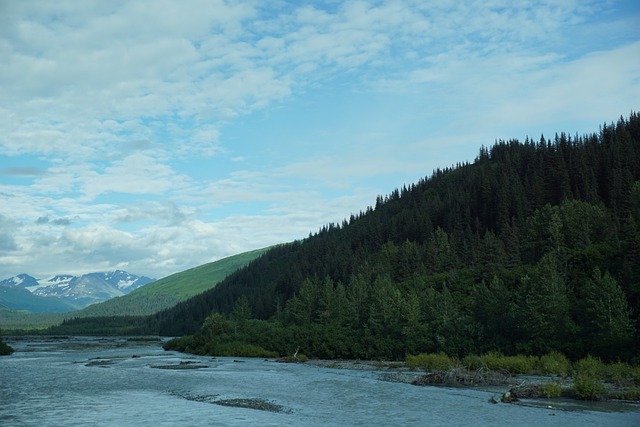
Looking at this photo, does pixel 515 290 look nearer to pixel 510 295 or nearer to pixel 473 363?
pixel 510 295

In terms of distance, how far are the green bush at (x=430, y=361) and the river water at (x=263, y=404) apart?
8.20m

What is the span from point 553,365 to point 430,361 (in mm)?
19191

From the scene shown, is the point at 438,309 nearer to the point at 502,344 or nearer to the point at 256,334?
→ the point at 502,344

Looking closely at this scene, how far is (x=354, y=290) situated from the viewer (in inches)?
5153

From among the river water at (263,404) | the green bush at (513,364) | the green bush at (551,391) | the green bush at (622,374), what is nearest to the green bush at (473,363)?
the green bush at (513,364)

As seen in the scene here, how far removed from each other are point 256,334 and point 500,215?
328ft

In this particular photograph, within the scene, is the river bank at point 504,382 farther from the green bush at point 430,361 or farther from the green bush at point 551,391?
the green bush at point 430,361

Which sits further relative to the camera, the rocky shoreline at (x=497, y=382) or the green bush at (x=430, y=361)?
the green bush at (x=430, y=361)

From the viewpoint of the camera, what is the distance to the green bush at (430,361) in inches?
3009

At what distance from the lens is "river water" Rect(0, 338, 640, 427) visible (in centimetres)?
3969

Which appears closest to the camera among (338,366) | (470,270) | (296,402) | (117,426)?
(117,426)

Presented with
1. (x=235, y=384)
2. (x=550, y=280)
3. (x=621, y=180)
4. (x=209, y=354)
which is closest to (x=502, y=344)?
(x=550, y=280)

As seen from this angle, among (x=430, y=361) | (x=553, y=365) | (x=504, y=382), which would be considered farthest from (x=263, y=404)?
(x=430, y=361)

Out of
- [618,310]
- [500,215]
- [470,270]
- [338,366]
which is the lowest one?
[338,366]
